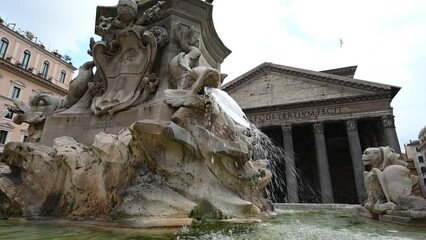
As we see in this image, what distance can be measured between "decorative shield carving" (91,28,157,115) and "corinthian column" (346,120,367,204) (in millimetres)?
22216

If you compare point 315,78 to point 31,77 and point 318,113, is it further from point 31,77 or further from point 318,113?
point 31,77

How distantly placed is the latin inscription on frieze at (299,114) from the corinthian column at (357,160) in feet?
5.78

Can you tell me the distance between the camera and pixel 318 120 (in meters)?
24.8

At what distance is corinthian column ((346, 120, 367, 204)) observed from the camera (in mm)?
20970

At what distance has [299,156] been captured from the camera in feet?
101

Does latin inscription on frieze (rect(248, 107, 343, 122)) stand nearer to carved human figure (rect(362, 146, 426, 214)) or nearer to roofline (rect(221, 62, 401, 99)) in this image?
roofline (rect(221, 62, 401, 99))

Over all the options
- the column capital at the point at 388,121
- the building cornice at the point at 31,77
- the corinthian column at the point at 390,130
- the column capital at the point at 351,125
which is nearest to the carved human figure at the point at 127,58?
the column capital at the point at 351,125

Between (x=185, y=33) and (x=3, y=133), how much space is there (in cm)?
2635

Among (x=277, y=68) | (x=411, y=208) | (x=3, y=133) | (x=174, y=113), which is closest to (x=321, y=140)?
(x=277, y=68)

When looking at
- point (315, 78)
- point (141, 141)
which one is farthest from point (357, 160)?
point (141, 141)

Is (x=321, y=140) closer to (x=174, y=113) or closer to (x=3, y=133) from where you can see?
(x=174, y=113)

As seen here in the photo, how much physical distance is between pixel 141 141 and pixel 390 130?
991 inches

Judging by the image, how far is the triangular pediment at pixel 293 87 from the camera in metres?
24.0

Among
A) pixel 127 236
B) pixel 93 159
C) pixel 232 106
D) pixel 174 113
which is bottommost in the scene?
pixel 127 236
